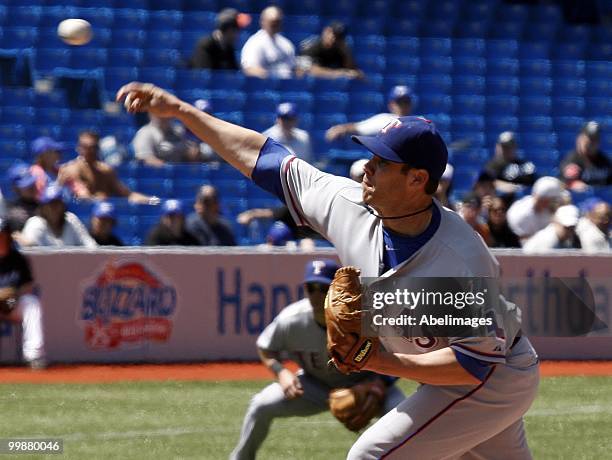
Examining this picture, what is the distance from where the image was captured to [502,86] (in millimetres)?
17516

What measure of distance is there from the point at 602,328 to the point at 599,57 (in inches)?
249

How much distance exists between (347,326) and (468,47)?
14.2m

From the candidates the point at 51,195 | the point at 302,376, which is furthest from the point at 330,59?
the point at 302,376

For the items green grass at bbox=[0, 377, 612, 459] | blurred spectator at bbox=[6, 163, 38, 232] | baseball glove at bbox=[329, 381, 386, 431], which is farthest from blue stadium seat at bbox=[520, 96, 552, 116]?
baseball glove at bbox=[329, 381, 386, 431]

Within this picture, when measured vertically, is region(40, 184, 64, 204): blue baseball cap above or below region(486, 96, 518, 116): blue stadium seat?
below

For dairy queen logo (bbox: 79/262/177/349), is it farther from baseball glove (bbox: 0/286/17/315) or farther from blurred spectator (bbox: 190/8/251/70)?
blurred spectator (bbox: 190/8/251/70)

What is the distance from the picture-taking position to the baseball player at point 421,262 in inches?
171

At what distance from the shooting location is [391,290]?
441 centimetres

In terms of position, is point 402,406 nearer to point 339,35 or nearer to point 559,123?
point 339,35

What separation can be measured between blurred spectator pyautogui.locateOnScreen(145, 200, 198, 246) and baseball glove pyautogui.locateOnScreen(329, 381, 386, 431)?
21.1 feet

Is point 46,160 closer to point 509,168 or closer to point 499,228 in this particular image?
point 499,228

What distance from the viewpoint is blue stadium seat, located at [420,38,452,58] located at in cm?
1750

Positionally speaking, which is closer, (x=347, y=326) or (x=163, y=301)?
(x=347, y=326)

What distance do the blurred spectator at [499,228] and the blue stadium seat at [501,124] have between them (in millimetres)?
3773
